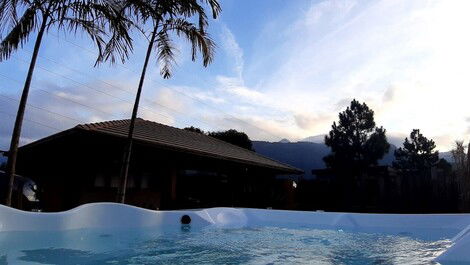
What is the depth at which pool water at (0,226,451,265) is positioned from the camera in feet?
16.8

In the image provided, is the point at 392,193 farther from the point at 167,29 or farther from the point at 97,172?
the point at 97,172

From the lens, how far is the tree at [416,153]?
110ft

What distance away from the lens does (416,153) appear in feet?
111

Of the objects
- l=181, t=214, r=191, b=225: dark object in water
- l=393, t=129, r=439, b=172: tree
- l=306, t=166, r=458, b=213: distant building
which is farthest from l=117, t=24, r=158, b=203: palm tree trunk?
l=393, t=129, r=439, b=172: tree

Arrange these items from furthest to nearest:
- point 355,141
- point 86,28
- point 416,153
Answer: point 416,153
point 355,141
point 86,28

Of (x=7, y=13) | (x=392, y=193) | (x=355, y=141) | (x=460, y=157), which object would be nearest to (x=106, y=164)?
(x=7, y=13)

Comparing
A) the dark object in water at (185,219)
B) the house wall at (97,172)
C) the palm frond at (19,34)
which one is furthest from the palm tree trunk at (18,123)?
the house wall at (97,172)

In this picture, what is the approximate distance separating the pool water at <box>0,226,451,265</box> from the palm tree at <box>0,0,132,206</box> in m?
1.82

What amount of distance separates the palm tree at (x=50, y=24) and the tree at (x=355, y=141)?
2117cm

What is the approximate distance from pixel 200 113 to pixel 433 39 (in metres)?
10.8

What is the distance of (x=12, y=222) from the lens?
19.0ft

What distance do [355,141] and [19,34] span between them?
23.8 meters

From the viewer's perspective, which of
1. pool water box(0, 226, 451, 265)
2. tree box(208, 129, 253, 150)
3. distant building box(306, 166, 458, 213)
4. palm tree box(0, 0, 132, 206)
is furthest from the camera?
tree box(208, 129, 253, 150)

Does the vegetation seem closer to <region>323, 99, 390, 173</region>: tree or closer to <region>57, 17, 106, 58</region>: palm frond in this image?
<region>323, 99, 390, 173</region>: tree
